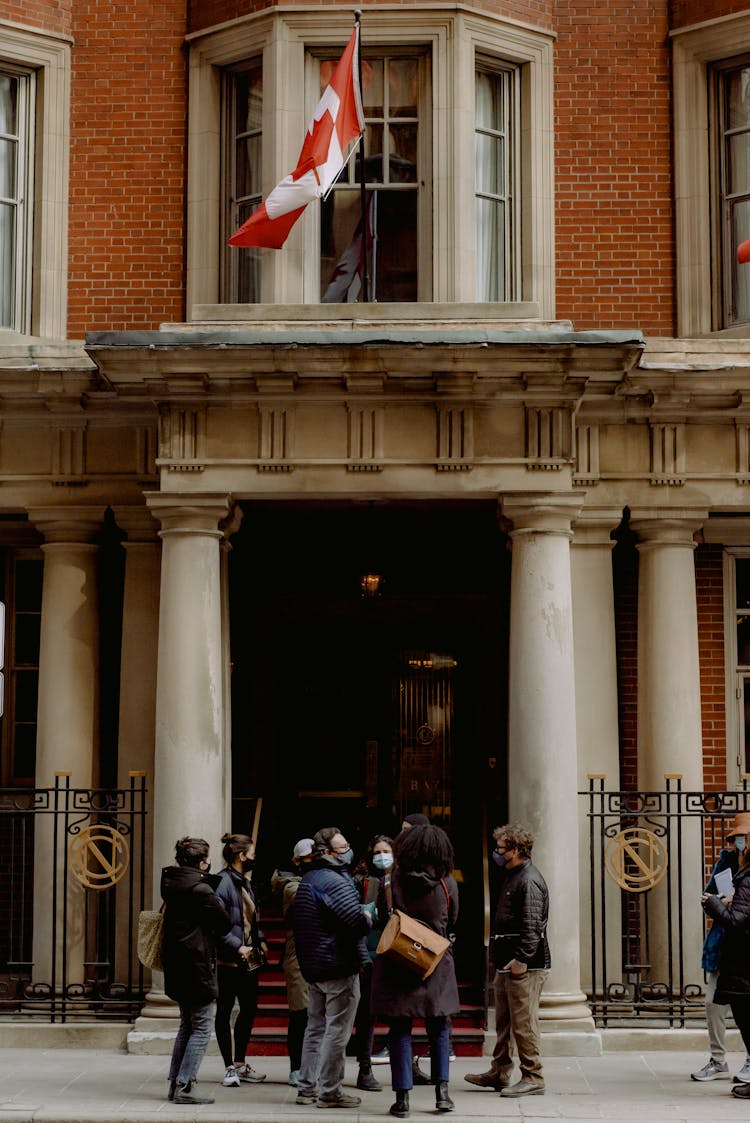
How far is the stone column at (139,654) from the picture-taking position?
14.0 meters

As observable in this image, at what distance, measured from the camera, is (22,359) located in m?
14.4

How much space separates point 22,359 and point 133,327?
1054mm

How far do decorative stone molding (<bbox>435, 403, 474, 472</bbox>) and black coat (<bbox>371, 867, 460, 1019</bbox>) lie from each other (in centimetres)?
373

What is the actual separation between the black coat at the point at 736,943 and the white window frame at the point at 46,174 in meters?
7.58

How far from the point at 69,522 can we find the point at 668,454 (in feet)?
16.6

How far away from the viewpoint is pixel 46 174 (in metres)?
14.9

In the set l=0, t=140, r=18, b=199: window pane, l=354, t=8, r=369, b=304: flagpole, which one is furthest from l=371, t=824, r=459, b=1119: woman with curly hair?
l=0, t=140, r=18, b=199: window pane

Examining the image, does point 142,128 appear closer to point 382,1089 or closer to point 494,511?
point 494,511

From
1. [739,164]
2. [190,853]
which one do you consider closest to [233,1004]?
Result: [190,853]

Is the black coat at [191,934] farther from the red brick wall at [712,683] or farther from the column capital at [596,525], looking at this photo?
the red brick wall at [712,683]

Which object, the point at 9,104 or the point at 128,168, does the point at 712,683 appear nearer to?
the point at 128,168

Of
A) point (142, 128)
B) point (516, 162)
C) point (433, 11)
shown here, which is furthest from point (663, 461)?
point (142, 128)

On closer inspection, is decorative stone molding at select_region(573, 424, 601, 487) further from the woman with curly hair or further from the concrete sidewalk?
the concrete sidewalk

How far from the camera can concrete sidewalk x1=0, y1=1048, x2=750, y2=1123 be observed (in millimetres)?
10492
